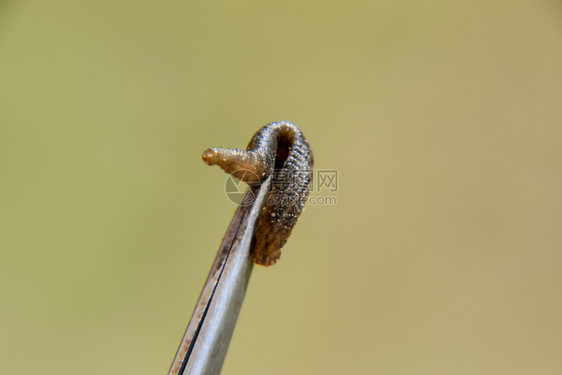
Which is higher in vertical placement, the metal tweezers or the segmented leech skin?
the segmented leech skin

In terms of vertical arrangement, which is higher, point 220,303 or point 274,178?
point 274,178

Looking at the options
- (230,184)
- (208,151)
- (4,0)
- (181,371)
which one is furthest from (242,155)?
(4,0)

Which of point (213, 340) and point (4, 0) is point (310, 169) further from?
point (4, 0)

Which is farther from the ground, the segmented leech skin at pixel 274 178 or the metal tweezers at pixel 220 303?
the segmented leech skin at pixel 274 178
